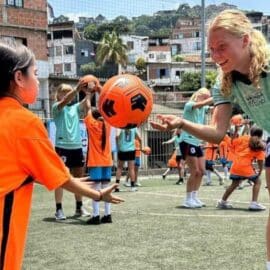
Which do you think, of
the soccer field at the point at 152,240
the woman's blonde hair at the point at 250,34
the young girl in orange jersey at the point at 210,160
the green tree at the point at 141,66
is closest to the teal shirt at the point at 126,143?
the young girl in orange jersey at the point at 210,160

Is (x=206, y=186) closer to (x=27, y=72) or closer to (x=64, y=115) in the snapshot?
(x=64, y=115)

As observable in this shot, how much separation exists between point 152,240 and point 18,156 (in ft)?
13.0

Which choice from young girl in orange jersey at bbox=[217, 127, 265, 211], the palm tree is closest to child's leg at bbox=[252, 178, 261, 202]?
young girl in orange jersey at bbox=[217, 127, 265, 211]

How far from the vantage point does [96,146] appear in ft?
28.9

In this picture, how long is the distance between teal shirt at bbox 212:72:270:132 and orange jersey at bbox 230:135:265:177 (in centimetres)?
579

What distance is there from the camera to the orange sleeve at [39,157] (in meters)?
2.95

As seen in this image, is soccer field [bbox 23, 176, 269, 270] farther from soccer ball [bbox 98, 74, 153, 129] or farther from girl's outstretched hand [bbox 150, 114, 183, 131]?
girl's outstretched hand [bbox 150, 114, 183, 131]

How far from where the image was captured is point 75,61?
85.9 metres

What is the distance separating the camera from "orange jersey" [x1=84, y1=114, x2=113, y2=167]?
8695 millimetres

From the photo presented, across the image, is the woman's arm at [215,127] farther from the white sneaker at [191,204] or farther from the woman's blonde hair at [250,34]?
the white sneaker at [191,204]

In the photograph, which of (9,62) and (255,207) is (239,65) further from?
(255,207)

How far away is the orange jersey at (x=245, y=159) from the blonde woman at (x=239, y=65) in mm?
5858

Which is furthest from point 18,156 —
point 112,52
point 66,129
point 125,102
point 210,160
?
point 112,52

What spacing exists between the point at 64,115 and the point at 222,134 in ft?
17.2
